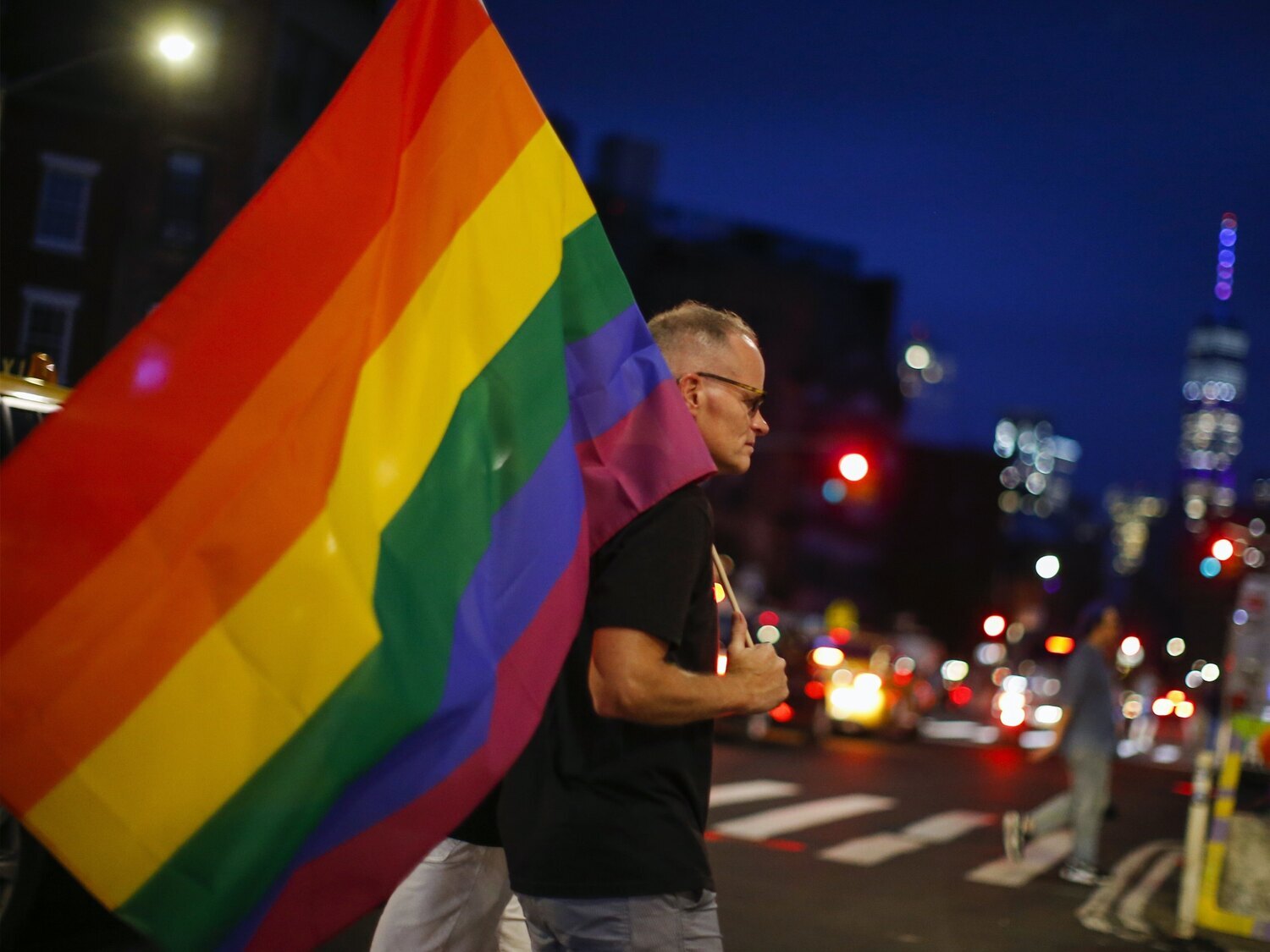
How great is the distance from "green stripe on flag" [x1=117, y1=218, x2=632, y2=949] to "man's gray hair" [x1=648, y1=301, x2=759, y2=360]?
0.54 m

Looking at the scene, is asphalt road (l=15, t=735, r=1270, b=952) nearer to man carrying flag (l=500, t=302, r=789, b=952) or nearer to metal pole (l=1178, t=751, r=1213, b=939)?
metal pole (l=1178, t=751, r=1213, b=939)

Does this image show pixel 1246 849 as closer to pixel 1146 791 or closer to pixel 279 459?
pixel 279 459

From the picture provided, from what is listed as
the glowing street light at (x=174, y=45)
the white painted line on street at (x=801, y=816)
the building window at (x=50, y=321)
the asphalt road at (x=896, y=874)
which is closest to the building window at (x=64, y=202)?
the building window at (x=50, y=321)

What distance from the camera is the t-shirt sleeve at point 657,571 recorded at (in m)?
2.88

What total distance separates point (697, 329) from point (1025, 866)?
32.8 feet

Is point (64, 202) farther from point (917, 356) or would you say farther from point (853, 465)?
point (917, 356)

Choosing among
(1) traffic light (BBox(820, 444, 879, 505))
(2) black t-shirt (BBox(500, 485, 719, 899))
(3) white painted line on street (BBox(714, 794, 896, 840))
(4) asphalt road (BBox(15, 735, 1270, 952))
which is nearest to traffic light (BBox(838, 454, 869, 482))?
(1) traffic light (BBox(820, 444, 879, 505))

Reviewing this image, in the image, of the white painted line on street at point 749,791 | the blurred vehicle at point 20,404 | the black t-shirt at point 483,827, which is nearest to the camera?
the black t-shirt at point 483,827

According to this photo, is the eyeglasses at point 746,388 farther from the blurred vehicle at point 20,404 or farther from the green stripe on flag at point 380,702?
A: the blurred vehicle at point 20,404

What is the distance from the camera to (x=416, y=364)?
2984 mm

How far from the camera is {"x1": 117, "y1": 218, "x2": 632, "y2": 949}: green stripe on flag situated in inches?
105

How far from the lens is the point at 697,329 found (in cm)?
344

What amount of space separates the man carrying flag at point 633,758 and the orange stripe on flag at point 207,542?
0.61m

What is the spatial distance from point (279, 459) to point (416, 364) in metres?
0.32
